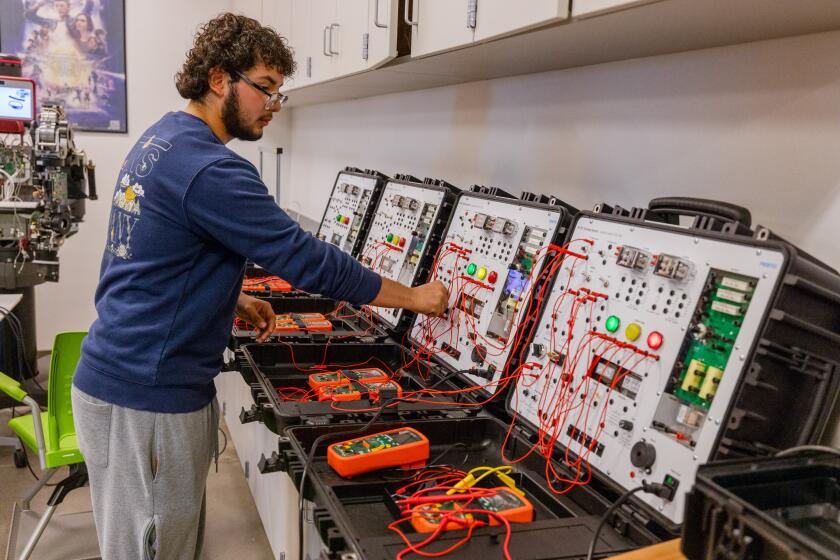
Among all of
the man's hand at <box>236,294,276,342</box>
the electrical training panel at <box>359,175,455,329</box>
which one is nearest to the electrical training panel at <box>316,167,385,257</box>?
the electrical training panel at <box>359,175,455,329</box>

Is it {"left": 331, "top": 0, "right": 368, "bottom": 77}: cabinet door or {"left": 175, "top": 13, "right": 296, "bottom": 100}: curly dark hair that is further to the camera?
{"left": 331, "top": 0, "right": 368, "bottom": 77}: cabinet door

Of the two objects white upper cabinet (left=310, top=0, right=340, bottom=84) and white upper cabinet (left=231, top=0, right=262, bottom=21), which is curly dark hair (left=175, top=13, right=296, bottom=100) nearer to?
white upper cabinet (left=310, top=0, right=340, bottom=84)

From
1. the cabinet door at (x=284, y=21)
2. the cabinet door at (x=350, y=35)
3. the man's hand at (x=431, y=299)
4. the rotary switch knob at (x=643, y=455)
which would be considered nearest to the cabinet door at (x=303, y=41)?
the cabinet door at (x=284, y=21)

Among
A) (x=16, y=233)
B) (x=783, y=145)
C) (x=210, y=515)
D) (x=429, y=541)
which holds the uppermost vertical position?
(x=783, y=145)

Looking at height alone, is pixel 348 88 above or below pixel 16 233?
above

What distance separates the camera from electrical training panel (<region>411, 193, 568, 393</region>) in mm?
1539

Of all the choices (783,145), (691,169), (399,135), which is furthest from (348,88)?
(783,145)

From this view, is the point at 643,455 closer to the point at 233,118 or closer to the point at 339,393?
the point at 339,393

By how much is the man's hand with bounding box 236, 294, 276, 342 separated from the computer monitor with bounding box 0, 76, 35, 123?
2.16 meters

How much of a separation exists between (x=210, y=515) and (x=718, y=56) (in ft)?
7.89

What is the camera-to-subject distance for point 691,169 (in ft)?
4.91

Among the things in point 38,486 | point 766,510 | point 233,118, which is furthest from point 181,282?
point 38,486

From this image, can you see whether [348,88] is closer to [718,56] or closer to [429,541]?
[718,56]

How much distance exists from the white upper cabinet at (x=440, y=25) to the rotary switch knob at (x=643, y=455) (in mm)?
931
